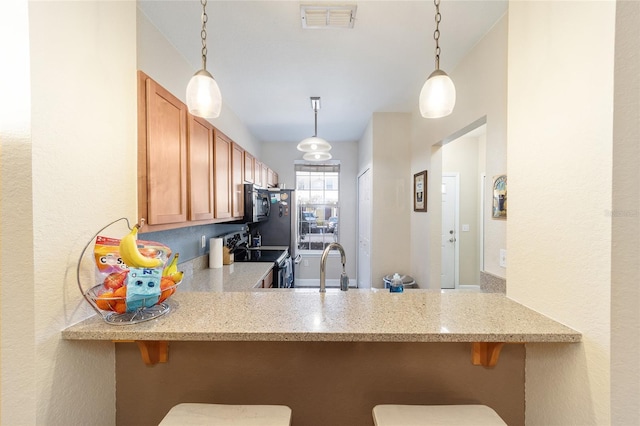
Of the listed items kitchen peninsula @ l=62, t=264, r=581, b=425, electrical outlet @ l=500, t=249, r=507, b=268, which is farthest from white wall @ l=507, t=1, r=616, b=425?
electrical outlet @ l=500, t=249, r=507, b=268

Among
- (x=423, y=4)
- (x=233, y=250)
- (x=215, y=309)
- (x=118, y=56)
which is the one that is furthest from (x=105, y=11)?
(x=233, y=250)

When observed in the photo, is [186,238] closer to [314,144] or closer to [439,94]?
[314,144]

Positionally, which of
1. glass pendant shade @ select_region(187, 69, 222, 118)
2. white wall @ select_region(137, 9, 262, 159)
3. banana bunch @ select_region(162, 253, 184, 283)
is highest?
white wall @ select_region(137, 9, 262, 159)

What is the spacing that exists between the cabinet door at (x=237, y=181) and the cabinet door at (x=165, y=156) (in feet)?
2.97

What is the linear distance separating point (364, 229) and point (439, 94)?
133 inches

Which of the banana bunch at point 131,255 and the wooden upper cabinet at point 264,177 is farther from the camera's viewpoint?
the wooden upper cabinet at point 264,177

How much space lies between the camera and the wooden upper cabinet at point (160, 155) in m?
1.29

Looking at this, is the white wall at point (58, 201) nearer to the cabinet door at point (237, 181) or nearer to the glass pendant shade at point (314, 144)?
the cabinet door at point (237, 181)

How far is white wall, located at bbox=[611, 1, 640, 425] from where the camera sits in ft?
2.39

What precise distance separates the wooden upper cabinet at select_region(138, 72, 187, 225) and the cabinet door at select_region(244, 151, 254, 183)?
134 centimetres

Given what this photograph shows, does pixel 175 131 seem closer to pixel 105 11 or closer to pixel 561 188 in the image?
pixel 105 11

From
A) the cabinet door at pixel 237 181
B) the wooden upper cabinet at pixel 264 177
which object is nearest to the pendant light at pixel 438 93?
the cabinet door at pixel 237 181

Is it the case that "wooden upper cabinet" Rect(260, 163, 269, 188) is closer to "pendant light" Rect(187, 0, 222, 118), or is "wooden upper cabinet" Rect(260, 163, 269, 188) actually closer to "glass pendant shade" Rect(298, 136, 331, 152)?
"glass pendant shade" Rect(298, 136, 331, 152)

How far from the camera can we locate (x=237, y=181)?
278 cm
